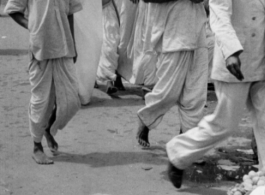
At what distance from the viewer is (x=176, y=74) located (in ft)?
21.1

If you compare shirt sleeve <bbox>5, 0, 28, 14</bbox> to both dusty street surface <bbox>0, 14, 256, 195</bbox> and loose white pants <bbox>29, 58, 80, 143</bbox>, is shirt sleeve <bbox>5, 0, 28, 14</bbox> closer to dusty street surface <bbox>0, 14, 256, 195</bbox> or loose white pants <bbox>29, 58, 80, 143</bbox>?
loose white pants <bbox>29, 58, 80, 143</bbox>

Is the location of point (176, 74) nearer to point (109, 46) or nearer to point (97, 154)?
point (97, 154)

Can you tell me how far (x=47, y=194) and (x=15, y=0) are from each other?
176 centimetres

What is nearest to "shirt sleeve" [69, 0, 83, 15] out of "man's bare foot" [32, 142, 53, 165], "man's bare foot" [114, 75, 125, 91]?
"man's bare foot" [32, 142, 53, 165]

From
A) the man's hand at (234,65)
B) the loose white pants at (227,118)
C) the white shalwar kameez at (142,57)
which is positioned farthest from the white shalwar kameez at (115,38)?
the man's hand at (234,65)

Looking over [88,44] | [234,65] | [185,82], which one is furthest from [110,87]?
[234,65]

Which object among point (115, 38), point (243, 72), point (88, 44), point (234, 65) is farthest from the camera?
point (115, 38)

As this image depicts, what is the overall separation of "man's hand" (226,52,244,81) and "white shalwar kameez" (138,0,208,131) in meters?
1.45

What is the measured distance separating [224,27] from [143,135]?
2.27 meters

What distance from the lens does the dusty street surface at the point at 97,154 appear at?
238 inches

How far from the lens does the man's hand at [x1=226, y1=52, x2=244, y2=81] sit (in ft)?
16.2

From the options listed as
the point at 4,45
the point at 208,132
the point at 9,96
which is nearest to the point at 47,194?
the point at 208,132

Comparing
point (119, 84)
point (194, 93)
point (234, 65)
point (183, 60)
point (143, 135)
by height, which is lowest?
point (119, 84)

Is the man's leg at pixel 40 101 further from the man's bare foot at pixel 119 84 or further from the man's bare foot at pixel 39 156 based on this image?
the man's bare foot at pixel 119 84
